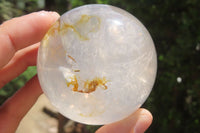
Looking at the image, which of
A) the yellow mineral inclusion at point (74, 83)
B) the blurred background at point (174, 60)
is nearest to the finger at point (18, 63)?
the yellow mineral inclusion at point (74, 83)

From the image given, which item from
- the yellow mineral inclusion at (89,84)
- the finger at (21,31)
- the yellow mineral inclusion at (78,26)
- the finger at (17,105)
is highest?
the yellow mineral inclusion at (78,26)

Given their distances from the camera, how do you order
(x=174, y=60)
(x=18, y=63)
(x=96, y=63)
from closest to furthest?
1. (x=96, y=63)
2. (x=18, y=63)
3. (x=174, y=60)

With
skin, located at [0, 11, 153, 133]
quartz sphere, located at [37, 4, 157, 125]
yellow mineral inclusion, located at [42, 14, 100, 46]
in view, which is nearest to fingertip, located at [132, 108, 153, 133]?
skin, located at [0, 11, 153, 133]

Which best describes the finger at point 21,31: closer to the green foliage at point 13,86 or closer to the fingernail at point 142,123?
the fingernail at point 142,123

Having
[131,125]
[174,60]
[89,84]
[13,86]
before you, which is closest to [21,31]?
[89,84]

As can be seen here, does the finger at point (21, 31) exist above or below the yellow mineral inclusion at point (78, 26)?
below

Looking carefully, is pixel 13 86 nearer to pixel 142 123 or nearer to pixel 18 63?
pixel 18 63

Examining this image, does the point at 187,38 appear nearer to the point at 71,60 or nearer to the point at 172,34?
the point at 172,34
